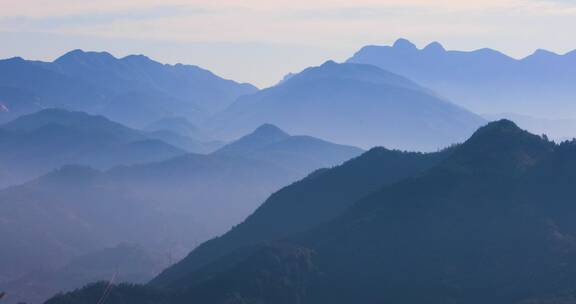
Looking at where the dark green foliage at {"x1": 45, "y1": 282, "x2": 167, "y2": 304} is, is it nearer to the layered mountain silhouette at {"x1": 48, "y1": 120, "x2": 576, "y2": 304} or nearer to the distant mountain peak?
the layered mountain silhouette at {"x1": 48, "y1": 120, "x2": 576, "y2": 304}

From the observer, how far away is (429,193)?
106 metres

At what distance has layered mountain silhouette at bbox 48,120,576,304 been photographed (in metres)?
92.1

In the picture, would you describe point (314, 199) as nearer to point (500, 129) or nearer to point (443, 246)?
point (500, 129)

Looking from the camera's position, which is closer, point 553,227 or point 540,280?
point 540,280

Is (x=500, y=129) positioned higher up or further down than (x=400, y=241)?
higher up

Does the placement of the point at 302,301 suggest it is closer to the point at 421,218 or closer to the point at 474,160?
the point at 421,218

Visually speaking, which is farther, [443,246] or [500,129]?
[500,129]

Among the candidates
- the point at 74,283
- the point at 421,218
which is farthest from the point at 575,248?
the point at 74,283

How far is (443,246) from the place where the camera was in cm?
9919

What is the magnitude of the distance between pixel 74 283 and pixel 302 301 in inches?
4254

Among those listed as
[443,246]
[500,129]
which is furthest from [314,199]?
[443,246]

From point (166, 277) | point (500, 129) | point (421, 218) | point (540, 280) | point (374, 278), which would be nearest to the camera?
point (540, 280)

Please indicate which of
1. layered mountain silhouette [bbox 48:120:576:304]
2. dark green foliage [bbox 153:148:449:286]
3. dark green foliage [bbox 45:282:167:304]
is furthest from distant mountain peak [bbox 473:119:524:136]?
A: dark green foliage [bbox 45:282:167:304]

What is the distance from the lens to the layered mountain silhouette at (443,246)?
302 ft
